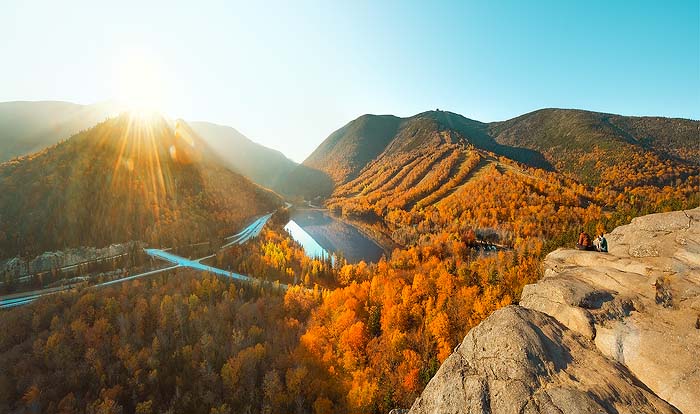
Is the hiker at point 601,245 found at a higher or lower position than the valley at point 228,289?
higher

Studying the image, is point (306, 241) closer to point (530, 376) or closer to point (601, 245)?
point (601, 245)

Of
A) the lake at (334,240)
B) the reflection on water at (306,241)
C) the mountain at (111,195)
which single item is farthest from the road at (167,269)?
the lake at (334,240)

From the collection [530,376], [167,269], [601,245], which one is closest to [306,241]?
[167,269]

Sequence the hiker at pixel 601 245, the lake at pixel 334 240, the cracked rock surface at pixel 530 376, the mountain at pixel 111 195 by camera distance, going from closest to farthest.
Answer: the cracked rock surface at pixel 530 376, the hiker at pixel 601 245, the mountain at pixel 111 195, the lake at pixel 334 240

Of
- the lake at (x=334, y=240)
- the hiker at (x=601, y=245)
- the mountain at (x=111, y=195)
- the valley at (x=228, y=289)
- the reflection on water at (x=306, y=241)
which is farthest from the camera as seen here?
the reflection on water at (x=306, y=241)

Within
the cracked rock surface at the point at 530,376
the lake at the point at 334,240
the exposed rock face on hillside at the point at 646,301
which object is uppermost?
the exposed rock face on hillside at the point at 646,301

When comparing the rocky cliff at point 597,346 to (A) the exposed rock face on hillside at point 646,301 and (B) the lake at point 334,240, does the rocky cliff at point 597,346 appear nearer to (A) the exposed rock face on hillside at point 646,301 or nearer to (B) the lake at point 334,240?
(A) the exposed rock face on hillside at point 646,301

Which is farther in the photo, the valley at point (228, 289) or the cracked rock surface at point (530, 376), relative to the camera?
the valley at point (228, 289)

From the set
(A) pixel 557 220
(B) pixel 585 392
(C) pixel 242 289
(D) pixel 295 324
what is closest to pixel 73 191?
(C) pixel 242 289
